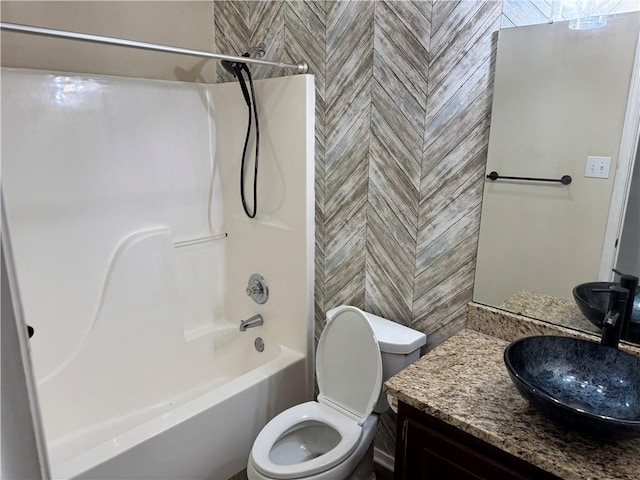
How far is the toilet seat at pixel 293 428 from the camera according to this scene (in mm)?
1624

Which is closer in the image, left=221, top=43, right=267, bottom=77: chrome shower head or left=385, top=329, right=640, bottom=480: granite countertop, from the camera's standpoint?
left=385, top=329, right=640, bottom=480: granite countertop

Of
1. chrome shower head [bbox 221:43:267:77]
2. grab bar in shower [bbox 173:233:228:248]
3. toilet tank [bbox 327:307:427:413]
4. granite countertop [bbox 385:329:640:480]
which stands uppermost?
chrome shower head [bbox 221:43:267:77]

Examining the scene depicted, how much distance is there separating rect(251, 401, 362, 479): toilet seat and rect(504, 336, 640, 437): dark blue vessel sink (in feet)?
2.46

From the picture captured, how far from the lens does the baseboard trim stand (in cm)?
222

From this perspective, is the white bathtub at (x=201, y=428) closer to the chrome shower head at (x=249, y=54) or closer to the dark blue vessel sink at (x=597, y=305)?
the dark blue vessel sink at (x=597, y=305)

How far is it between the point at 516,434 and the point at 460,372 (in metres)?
0.33

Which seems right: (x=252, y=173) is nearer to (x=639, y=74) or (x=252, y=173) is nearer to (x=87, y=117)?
(x=87, y=117)

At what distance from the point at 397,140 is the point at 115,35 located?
1.46m

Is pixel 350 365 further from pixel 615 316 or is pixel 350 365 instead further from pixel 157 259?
pixel 157 259

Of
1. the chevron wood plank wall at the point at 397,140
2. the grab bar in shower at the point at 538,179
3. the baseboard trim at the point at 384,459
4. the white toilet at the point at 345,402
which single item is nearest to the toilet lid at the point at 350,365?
the white toilet at the point at 345,402

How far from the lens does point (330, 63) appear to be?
2059 millimetres

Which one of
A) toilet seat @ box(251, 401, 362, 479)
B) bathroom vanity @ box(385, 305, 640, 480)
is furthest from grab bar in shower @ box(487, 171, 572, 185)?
toilet seat @ box(251, 401, 362, 479)

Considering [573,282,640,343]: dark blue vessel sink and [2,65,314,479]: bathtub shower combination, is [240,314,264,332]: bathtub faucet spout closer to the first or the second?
[2,65,314,479]: bathtub shower combination

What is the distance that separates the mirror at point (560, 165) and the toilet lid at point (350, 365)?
0.54 meters
